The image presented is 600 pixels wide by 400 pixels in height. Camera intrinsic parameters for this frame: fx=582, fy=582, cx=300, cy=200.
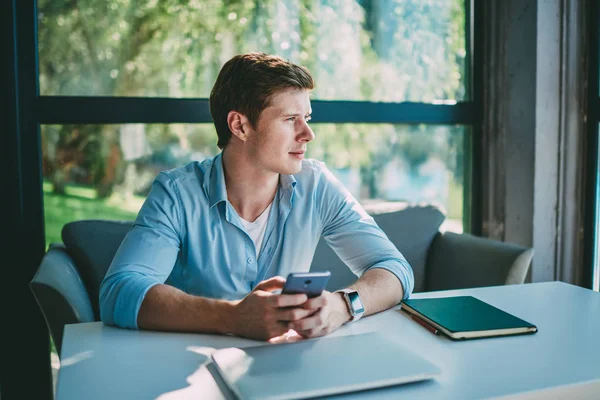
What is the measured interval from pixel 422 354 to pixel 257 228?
729 mm

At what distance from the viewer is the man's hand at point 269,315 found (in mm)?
1170

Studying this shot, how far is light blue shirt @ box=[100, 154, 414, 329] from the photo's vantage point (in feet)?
4.79

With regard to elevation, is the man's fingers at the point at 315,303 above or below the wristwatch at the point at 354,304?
above

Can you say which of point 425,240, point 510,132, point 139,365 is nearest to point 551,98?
point 510,132

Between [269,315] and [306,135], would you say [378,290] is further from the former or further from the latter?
[306,135]

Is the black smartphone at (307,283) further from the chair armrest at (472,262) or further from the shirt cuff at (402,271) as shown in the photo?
the chair armrest at (472,262)

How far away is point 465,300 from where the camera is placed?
1.43 meters

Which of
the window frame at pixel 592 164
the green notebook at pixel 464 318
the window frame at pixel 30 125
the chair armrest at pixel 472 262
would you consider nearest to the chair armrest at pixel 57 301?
the window frame at pixel 30 125

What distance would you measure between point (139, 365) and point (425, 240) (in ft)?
6.37

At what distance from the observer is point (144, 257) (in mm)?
1419

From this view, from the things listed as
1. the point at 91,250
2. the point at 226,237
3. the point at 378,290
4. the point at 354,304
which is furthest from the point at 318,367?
the point at 91,250

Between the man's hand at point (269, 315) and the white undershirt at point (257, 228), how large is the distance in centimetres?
50

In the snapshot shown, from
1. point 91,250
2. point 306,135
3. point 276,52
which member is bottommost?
point 91,250

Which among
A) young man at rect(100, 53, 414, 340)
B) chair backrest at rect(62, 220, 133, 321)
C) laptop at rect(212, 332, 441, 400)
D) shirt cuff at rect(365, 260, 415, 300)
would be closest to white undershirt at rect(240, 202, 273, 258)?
young man at rect(100, 53, 414, 340)
